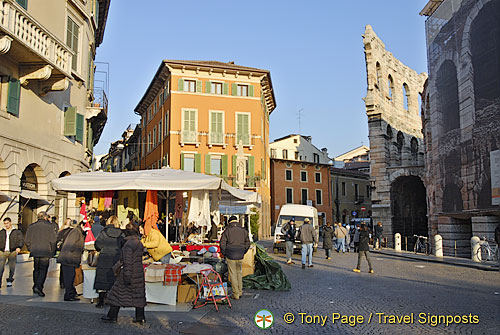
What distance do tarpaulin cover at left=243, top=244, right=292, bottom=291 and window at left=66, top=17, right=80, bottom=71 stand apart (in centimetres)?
1284

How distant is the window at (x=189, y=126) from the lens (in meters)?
34.8

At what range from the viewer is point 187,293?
8734 mm

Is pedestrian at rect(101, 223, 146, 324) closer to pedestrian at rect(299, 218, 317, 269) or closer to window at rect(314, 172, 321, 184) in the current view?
pedestrian at rect(299, 218, 317, 269)

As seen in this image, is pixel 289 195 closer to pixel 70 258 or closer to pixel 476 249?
pixel 476 249

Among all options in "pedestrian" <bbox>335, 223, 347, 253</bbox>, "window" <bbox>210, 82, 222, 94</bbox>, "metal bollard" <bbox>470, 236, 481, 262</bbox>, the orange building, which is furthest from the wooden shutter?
"metal bollard" <bbox>470, 236, 481, 262</bbox>

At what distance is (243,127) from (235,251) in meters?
27.4

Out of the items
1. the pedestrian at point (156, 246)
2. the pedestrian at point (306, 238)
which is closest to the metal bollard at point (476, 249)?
the pedestrian at point (306, 238)

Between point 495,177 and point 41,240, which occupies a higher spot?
point 495,177

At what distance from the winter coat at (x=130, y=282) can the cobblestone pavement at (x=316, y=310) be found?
Answer: 14.7 inches

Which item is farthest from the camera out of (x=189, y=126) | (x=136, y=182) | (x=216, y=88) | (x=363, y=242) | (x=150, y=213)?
(x=216, y=88)

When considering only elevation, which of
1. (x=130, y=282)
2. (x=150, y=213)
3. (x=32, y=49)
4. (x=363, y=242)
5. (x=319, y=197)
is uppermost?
(x=32, y=49)

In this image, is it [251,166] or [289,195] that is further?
[289,195]

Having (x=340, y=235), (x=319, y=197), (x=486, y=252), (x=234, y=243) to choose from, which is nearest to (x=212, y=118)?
(x=340, y=235)

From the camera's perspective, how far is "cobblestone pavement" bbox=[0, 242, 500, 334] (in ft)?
22.0
